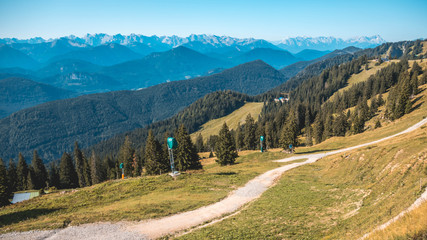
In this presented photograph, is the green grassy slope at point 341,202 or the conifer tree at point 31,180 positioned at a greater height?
the green grassy slope at point 341,202

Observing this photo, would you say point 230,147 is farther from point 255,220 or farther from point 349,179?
point 255,220

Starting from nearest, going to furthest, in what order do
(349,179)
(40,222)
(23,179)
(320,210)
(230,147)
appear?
(320,210), (40,222), (349,179), (230,147), (23,179)

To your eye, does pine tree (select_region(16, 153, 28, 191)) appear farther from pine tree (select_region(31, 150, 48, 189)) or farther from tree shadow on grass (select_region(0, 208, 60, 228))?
tree shadow on grass (select_region(0, 208, 60, 228))

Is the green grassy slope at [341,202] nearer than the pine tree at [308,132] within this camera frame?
Yes

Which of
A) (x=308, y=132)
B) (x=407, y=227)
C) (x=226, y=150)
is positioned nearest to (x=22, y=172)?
(x=226, y=150)

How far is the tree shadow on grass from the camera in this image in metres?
25.4

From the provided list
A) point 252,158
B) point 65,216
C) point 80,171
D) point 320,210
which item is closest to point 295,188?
point 320,210

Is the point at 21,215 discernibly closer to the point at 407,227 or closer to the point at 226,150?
the point at 407,227

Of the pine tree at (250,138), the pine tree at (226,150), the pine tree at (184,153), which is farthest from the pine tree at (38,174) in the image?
the pine tree at (250,138)

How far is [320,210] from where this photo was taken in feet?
68.2

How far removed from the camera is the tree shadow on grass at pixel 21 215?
25434 mm

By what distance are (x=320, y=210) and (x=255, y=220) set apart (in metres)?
6.26

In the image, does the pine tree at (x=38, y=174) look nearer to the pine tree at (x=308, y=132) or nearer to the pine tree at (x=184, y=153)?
the pine tree at (x=184, y=153)

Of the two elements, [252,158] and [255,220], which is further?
[252,158]
